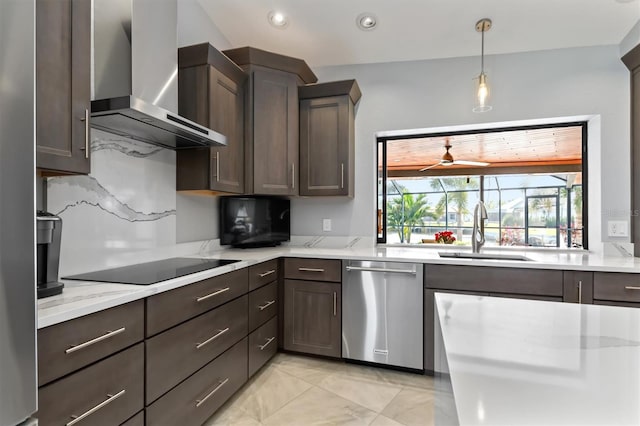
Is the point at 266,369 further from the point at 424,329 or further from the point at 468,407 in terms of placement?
the point at 468,407

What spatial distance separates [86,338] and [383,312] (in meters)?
1.87

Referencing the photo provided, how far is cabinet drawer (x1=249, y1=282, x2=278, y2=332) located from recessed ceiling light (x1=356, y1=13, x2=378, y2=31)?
220 cm

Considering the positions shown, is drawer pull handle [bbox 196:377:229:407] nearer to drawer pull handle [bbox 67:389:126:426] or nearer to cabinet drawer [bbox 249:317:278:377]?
cabinet drawer [bbox 249:317:278:377]

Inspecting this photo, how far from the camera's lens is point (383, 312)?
248 cm

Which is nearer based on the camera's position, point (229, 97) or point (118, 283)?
point (118, 283)

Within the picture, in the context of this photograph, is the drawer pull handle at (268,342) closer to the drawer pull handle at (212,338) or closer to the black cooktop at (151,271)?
the drawer pull handle at (212,338)

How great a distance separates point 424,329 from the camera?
2.39 meters

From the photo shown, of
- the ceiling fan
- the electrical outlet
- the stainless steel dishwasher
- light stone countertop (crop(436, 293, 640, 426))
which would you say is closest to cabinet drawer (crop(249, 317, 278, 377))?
the stainless steel dishwasher

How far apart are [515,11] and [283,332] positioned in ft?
9.84

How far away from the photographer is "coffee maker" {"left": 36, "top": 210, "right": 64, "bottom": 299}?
1212 millimetres

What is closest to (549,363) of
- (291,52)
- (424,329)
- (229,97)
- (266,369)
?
(424,329)

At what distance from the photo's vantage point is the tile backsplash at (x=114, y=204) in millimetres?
1648

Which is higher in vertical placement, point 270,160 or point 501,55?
point 501,55

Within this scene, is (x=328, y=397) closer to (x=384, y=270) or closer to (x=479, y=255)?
(x=384, y=270)
